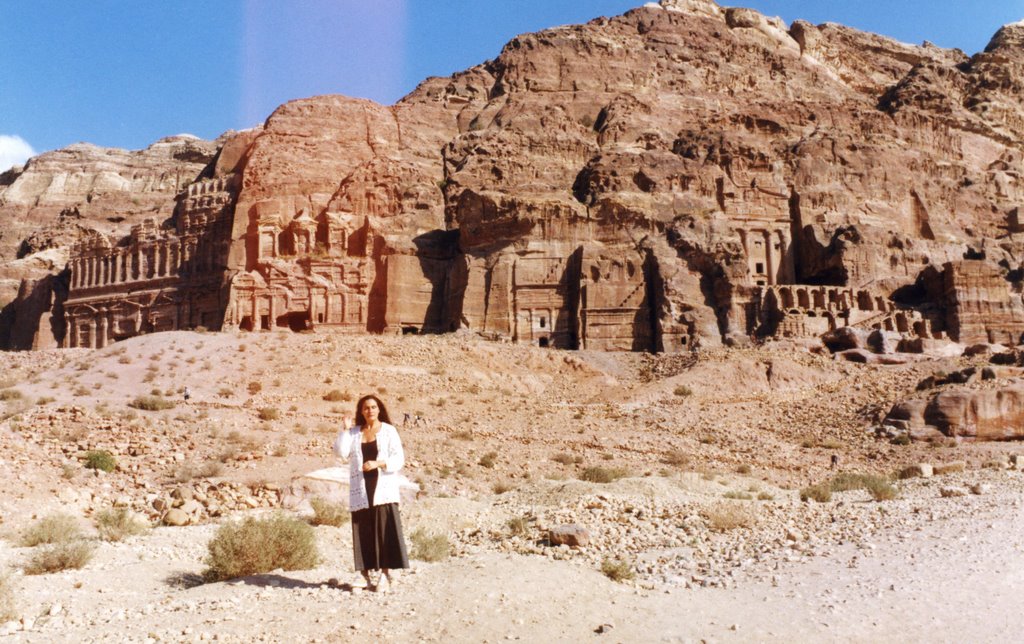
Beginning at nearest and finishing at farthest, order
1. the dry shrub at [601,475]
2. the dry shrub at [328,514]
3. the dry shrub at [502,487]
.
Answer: the dry shrub at [328,514] < the dry shrub at [502,487] < the dry shrub at [601,475]

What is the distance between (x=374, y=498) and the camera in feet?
28.1

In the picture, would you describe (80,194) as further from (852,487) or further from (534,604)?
(534,604)

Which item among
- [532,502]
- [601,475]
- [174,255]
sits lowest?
[601,475]

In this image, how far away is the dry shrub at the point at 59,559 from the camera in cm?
918

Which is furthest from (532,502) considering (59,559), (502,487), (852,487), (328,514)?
(59,559)

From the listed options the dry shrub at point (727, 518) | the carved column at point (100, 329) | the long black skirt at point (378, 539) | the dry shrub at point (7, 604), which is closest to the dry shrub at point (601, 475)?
the dry shrub at point (727, 518)

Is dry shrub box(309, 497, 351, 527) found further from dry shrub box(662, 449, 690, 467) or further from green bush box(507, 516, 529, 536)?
dry shrub box(662, 449, 690, 467)

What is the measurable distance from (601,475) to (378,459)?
468 inches

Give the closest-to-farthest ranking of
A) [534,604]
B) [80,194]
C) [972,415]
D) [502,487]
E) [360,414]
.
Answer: [534,604] → [360,414] → [502,487] → [972,415] → [80,194]

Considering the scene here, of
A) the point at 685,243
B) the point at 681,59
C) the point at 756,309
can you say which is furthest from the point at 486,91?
the point at 756,309

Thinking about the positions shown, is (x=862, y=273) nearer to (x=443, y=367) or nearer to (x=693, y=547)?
(x=443, y=367)

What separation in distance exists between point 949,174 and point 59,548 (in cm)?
6832

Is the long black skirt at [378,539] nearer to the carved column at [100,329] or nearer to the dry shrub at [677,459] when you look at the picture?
the dry shrub at [677,459]

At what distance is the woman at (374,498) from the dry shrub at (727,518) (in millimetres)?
6074
